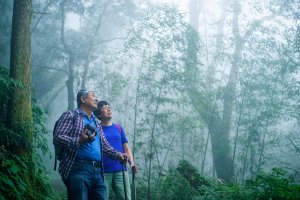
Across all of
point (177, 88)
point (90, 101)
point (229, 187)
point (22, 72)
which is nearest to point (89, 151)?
point (90, 101)

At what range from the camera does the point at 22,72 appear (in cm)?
516

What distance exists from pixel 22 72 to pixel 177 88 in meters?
5.87

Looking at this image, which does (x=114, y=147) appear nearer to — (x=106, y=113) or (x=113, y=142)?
(x=113, y=142)

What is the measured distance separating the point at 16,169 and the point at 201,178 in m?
3.98

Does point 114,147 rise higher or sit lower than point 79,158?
lower

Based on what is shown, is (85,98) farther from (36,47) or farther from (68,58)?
(36,47)

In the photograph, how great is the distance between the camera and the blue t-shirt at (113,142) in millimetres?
4426

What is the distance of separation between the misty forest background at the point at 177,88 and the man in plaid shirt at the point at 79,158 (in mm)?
1186

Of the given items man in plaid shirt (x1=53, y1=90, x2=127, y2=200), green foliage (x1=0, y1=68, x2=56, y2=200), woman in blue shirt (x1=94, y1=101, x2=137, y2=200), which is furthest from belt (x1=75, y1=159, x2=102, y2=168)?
green foliage (x1=0, y1=68, x2=56, y2=200)

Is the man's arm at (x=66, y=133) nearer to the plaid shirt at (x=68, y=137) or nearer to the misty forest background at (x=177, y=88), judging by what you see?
the plaid shirt at (x=68, y=137)

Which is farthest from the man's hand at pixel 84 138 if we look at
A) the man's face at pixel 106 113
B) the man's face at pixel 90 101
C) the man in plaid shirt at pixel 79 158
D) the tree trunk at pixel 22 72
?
the tree trunk at pixel 22 72

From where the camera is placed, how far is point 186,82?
10.9m

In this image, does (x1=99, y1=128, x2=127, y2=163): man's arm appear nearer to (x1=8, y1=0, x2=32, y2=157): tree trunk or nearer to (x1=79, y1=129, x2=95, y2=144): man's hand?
(x1=79, y1=129, x2=95, y2=144): man's hand

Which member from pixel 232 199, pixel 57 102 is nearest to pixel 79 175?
pixel 232 199
